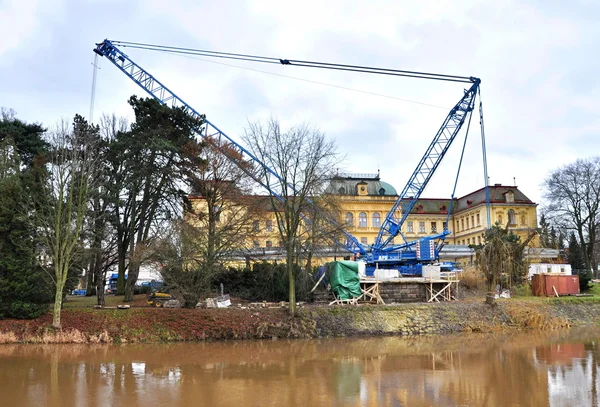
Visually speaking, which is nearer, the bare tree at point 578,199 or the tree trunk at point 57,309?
the tree trunk at point 57,309

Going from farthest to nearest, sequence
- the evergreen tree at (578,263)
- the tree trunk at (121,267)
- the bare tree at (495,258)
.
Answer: the evergreen tree at (578,263) → the tree trunk at (121,267) → the bare tree at (495,258)

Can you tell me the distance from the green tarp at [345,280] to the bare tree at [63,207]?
13.7m

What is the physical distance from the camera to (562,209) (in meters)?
50.8

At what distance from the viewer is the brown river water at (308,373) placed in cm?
1137

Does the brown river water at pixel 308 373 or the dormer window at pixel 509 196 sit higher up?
the dormer window at pixel 509 196

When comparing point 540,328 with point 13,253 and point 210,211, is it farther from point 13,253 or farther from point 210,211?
point 13,253

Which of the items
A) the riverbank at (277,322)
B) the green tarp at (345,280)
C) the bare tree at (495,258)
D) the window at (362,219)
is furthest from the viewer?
the window at (362,219)

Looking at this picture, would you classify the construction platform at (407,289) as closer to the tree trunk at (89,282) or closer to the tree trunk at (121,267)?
the tree trunk at (121,267)

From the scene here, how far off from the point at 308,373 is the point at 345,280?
15114 millimetres

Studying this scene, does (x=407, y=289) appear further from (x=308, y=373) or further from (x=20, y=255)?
(x=20, y=255)

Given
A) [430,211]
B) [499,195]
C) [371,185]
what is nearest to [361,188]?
[371,185]

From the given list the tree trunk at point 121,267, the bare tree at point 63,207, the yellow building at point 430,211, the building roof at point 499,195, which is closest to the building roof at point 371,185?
the yellow building at point 430,211

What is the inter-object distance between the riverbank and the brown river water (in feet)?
4.46

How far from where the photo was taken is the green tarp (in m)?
29.7
